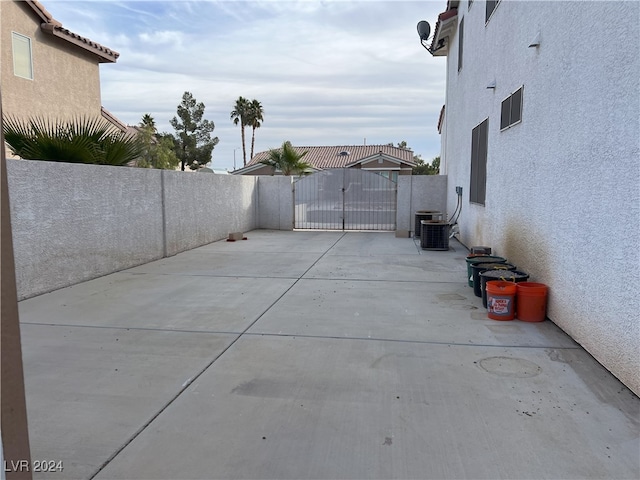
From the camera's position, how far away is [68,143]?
24.7ft

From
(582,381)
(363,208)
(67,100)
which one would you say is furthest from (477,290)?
(67,100)

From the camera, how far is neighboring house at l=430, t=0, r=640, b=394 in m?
3.71

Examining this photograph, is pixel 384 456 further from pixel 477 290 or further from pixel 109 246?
pixel 109 246

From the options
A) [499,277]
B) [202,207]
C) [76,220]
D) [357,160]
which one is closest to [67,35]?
[202,207]

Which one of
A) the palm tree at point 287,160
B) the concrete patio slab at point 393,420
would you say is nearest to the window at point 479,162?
the concrete patio slab at point 393,420

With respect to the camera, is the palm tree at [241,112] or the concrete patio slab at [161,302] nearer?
the concrete patio slab at [161,302]

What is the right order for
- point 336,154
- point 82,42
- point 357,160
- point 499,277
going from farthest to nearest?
point 336,154 < point 357,160 < point 82,42 < point 499,277

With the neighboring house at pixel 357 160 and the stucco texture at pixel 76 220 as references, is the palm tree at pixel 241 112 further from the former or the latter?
the stucco texture at pixel 76 220

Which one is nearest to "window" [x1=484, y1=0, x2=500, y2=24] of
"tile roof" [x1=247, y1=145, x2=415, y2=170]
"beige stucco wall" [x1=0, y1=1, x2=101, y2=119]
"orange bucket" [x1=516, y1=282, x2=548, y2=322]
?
"orange bucket" [x1=516, y1=282, x2=548, y2=322]


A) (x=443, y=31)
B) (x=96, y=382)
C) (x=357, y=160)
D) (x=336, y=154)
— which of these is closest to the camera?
(x=96, y=382)

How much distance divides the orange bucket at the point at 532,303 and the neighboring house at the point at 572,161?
0.37 ft

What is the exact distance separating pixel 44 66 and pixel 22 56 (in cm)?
70

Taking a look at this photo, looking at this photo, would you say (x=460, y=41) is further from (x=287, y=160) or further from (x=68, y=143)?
(x=68, y=143)

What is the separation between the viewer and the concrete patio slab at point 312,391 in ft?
9.02
